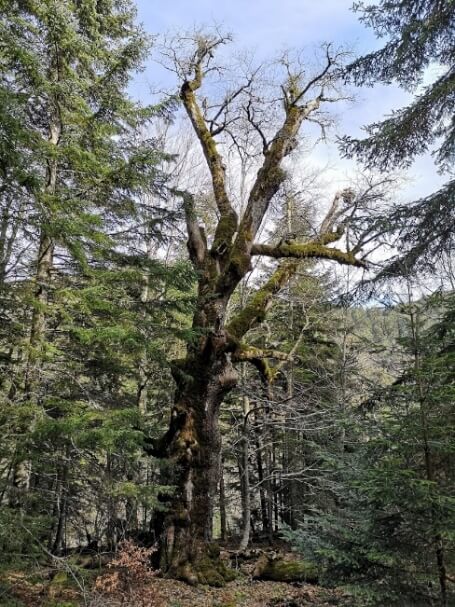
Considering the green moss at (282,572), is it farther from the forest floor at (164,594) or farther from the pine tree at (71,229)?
the pine tree at (71,229)

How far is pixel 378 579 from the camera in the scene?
12.2 ft

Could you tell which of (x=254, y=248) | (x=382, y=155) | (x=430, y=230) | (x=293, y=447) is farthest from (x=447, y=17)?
(x=293, y=447)

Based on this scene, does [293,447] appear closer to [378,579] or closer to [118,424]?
[118,424]

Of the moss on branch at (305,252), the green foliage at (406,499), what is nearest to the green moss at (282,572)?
the green foliage at (406,499)

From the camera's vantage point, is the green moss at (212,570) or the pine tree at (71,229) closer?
the pine tree at (71,229)

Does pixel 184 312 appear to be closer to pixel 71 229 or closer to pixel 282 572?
pixel 71 229

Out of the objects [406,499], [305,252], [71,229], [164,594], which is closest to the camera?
[406,499]

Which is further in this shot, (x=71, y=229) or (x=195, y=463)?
(x=195, y=463)

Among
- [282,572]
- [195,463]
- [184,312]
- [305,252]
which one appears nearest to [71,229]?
[184,312]

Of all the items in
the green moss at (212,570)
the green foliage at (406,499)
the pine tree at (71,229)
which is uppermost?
the pine tree at (71,229)

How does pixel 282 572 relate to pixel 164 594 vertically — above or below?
below

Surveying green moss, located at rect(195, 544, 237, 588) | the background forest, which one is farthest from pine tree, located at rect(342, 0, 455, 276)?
green moss, located at rect(195, 544, 237, 588)

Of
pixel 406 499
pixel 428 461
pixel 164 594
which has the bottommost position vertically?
pixel 164 594

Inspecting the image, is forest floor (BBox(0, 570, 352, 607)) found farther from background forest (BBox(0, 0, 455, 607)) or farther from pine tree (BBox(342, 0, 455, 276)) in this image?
pine tree (BBox(342, 0, 455, 276))
